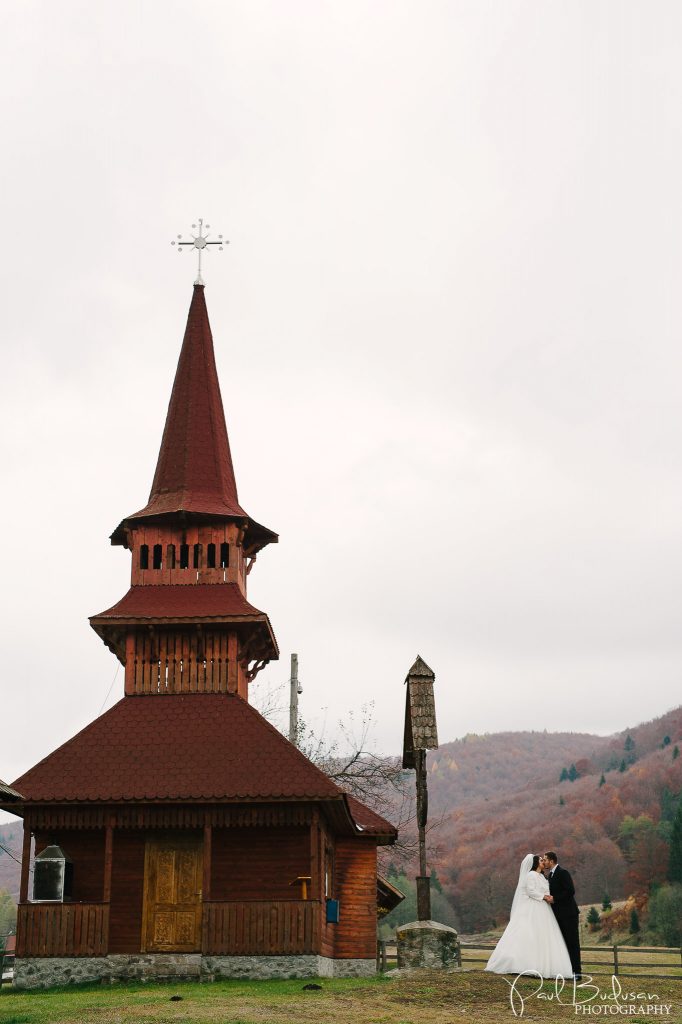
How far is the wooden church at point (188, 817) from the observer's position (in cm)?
2530

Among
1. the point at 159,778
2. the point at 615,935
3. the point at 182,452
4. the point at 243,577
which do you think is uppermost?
the point at 182,452

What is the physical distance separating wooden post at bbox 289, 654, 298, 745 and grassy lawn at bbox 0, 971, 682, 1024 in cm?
1723

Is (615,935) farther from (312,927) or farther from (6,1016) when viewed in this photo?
(6,1016)

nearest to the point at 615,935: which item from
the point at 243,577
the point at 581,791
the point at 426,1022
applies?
the point at 581,791

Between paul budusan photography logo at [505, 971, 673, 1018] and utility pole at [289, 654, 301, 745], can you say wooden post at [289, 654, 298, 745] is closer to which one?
utility pole at [289, 654, 301, 745]

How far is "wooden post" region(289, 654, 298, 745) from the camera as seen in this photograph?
1549 inches

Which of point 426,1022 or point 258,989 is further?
point 258,989

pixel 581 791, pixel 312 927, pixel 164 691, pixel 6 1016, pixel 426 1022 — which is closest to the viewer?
pixel 426 1022

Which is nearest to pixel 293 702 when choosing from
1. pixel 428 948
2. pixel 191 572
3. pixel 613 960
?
pixel 191 572

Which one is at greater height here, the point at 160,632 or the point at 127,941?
the point at 160,632

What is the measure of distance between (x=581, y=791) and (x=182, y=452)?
4960 inches

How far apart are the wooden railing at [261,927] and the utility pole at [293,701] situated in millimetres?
13513

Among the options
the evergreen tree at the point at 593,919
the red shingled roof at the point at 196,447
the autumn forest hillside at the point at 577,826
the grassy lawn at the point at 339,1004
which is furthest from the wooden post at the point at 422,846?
the evergreen tree at the point at 593,919

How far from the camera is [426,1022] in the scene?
15141 millimetres
